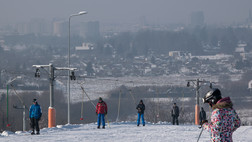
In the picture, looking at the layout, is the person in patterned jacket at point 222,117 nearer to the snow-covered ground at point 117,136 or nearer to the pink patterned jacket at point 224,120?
the pink patterned jacket at point 224,120

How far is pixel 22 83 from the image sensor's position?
409 ft

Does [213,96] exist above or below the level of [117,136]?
→ above

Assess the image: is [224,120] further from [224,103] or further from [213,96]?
[213,96]

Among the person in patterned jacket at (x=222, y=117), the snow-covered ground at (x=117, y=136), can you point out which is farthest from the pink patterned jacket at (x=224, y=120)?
the snow-covered ground at (x=117, y=136)

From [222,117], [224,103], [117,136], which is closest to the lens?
[224,103]

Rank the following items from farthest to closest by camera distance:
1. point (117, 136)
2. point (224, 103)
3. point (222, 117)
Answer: point (117, 136) → point (222, 117) → point (224, 103)

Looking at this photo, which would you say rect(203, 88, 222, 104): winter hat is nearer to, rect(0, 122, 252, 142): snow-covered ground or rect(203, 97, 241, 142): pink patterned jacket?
rect(203, 97, 241, 142): pink patterned jacket

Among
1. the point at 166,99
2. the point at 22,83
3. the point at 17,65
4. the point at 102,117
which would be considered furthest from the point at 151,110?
the point at 17,65

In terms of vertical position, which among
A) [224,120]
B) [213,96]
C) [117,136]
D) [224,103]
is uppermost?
[213,96]

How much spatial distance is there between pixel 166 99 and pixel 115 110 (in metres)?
16.5

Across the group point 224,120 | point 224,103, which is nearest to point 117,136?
point 224,120

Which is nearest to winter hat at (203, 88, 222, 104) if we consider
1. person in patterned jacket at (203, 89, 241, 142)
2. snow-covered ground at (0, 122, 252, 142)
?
person in patterned jacket at (203, 89, 241, 142)

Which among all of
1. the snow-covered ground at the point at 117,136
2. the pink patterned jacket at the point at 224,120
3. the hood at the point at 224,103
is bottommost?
the snow-covered ground at the point at 117,136

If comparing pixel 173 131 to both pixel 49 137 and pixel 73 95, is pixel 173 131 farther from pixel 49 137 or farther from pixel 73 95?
pixel 73 95
